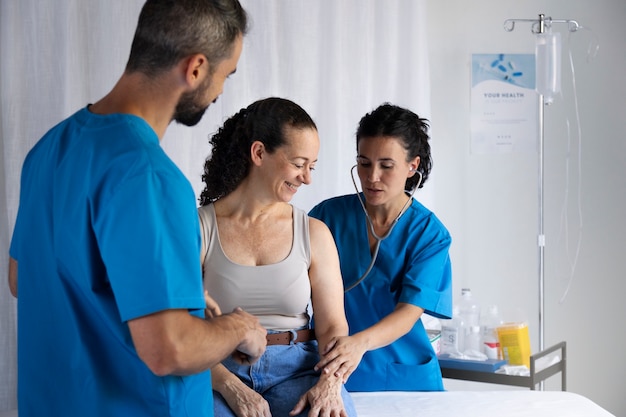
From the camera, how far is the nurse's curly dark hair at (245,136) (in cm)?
176

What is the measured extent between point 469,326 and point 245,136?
1435mm

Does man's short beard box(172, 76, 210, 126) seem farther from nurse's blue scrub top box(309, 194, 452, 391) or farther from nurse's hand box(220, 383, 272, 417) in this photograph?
nurse's blue scrub top box(309, 194, 452, 391)

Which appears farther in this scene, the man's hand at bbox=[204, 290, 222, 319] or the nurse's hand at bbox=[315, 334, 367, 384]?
the nurse's hand at bbox=[315, 334, 367, 384]

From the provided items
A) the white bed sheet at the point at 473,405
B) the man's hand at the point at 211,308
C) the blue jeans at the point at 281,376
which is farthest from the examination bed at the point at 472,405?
the man's hand at the point at 211,308

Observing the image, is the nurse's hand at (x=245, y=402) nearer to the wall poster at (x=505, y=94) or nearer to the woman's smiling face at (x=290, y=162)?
the woman's smiling face at (x=290, y=162)

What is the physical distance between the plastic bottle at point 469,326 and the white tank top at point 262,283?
3.94 ft

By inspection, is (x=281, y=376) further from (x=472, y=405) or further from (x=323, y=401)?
(x=472, y=405)

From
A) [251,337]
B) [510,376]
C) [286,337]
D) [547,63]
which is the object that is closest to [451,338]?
[510,376]

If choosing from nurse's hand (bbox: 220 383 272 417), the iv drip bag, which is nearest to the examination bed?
nurse's hand (bbox: 220 383 272 417)

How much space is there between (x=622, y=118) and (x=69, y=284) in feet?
9.45

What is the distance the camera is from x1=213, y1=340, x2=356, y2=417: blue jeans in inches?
65.9

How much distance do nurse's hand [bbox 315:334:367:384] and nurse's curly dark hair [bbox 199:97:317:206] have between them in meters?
0.42

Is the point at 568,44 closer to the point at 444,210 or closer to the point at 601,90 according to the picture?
the point at 601,90

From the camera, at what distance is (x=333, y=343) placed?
1.74 meters
